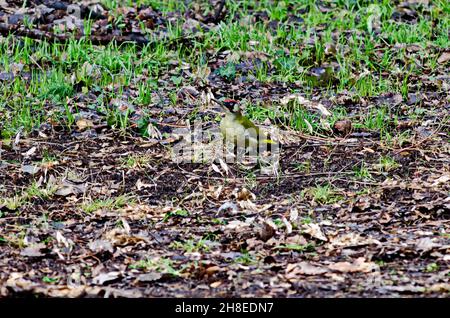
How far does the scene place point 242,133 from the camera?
5.74m

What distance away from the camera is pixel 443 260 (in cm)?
421

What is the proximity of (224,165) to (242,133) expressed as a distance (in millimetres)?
274

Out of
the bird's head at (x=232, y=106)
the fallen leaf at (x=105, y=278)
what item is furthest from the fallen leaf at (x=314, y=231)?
the bird's head at (x=232, y=106)

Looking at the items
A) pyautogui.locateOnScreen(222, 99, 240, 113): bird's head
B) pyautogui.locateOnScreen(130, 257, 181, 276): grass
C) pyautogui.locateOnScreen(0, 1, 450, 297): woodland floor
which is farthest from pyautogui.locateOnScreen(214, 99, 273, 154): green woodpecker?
pyautogui.locateOnScreen(130, 257, 181, 276): grass

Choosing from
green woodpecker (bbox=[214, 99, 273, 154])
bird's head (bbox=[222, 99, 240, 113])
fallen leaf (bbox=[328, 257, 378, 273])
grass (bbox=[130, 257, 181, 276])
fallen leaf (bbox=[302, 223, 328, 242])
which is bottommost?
grass (bbox=[130, 257, 181, 276])

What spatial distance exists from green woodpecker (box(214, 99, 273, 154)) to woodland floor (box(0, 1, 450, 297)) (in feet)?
0.61

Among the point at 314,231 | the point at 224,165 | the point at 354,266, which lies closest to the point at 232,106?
the point at 224,165

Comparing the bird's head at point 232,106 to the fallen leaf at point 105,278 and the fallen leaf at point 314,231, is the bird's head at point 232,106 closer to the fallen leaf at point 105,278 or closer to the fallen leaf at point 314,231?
the fallen leaf at point 314,231

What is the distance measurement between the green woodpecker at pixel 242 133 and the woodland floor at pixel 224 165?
187mm

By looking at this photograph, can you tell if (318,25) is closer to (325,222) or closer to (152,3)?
(152,3)

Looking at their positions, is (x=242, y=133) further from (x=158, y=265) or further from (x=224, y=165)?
(x=158, y=265)

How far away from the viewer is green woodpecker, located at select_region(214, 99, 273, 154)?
574 centimetres

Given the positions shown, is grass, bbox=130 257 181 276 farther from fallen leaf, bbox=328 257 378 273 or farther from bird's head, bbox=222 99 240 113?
bird's head, bbox=222 99 240 113

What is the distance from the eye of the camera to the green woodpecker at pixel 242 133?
5.74m
